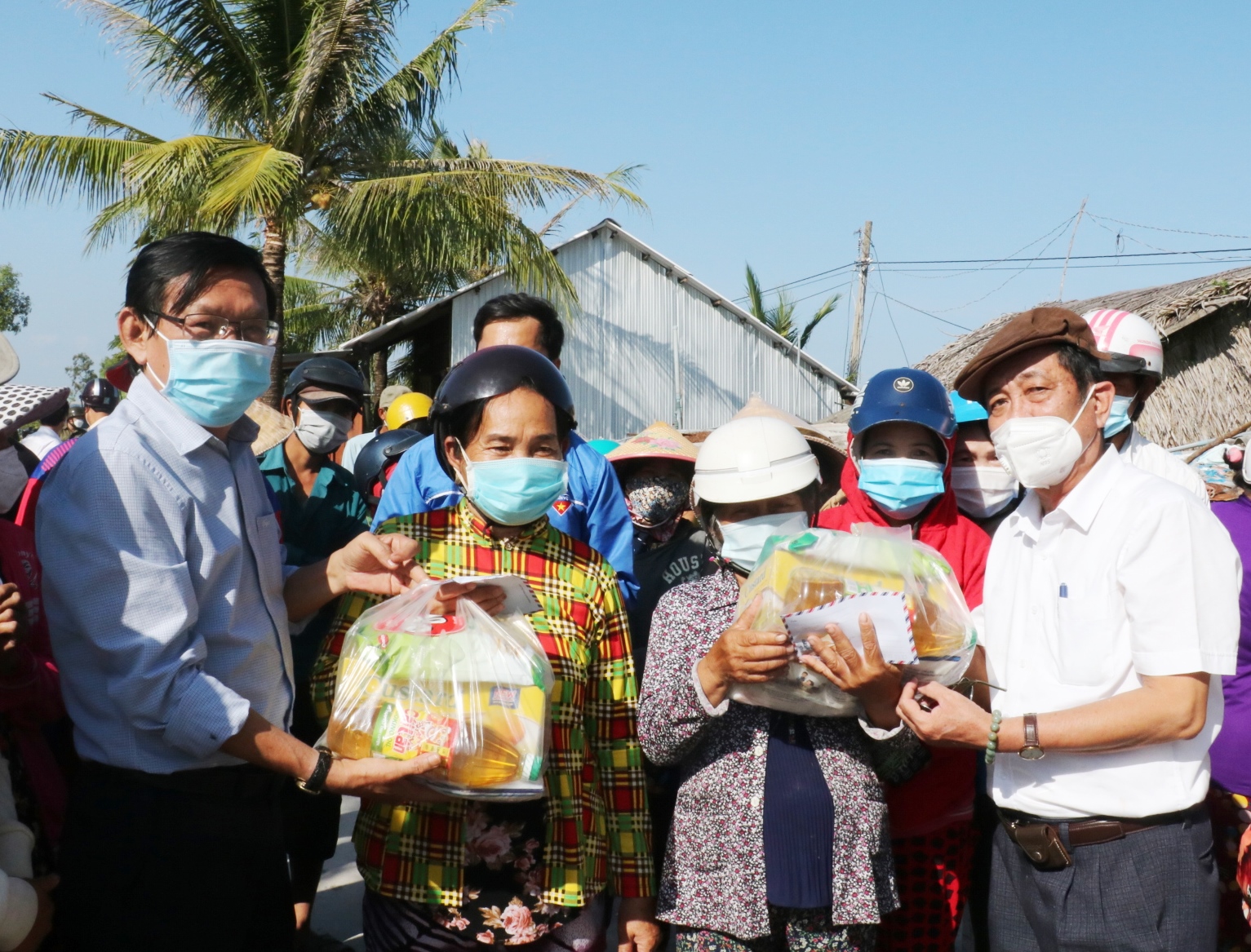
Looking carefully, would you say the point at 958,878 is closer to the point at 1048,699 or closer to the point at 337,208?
the point at 1048,699

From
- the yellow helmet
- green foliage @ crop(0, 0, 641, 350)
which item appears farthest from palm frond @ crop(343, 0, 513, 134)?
the yellow helmet

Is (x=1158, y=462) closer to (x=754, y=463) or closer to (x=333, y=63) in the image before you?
(x=754, y=463)

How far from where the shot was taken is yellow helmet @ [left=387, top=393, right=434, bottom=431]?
7289 millimetres

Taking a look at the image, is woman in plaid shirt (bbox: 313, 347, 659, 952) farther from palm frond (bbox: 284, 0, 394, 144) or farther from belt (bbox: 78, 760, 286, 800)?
palm frond (bbox: 284, 0, 394, 144)

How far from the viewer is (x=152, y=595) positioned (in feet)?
6.57

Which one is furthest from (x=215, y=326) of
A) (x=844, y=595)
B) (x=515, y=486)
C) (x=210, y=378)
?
(x=844, y=595)

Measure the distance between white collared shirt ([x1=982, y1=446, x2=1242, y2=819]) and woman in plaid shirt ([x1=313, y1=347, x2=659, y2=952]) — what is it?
0.99 meters

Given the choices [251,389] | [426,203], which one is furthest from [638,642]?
[426,203]

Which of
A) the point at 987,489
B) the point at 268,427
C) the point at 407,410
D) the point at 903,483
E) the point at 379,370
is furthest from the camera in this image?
the point at 379,370

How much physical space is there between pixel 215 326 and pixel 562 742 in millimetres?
1278

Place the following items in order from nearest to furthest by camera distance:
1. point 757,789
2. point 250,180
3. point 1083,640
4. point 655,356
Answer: point 1083,640 < point 757,789 < point 250,180 < point 655,356

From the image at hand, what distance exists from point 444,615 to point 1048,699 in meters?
1.47

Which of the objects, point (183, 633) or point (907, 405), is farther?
point (907, 405)

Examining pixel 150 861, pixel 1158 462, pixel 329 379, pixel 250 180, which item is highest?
pixel 250 180
